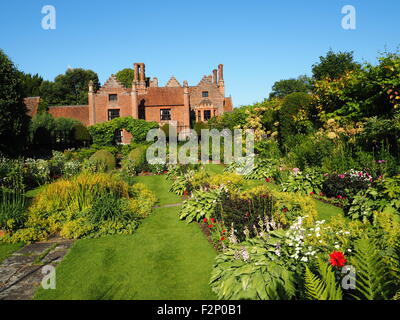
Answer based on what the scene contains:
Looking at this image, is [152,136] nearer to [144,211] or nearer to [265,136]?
[265,136]

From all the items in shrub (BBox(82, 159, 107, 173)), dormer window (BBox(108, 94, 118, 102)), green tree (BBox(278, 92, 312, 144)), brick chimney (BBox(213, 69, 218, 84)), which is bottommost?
shrub (BBox(82, 159, 107, 173))

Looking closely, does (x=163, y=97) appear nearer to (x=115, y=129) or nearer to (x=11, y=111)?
(x=115, y=129)

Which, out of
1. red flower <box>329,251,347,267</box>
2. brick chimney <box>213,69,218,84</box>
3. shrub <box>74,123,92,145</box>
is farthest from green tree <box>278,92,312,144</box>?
brick chimney <box>213,69,218,84</box>

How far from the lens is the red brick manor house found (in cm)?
3322

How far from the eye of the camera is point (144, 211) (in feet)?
24.8

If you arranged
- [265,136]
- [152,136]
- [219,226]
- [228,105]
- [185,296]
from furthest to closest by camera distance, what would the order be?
[228,105]
[152,136]
[265,136]
[219,226]
[185,296]

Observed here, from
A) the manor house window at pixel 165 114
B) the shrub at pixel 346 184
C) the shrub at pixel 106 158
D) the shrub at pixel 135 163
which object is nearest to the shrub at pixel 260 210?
the shrub at pixel 346 184

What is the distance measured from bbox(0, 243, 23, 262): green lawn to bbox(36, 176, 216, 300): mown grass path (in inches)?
42.7

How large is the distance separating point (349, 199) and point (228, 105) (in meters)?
38.0

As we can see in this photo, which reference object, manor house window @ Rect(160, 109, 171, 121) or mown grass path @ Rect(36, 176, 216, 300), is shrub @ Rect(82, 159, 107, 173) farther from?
manor house window @ Rect(160, 109, 171, 121)

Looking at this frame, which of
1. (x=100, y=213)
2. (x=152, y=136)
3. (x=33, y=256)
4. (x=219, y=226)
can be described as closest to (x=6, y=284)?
(x=33, y=256)

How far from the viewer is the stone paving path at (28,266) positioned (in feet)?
13.4

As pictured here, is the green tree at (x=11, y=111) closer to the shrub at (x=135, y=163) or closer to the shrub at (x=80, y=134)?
the shrub at (x=135, y=163)

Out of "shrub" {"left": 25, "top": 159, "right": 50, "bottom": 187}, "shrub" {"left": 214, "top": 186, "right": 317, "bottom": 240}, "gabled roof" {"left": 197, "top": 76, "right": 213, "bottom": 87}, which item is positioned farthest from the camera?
"gabled roof" {"left": 197, "top": 76, "right": 213, "bottom": 87}
